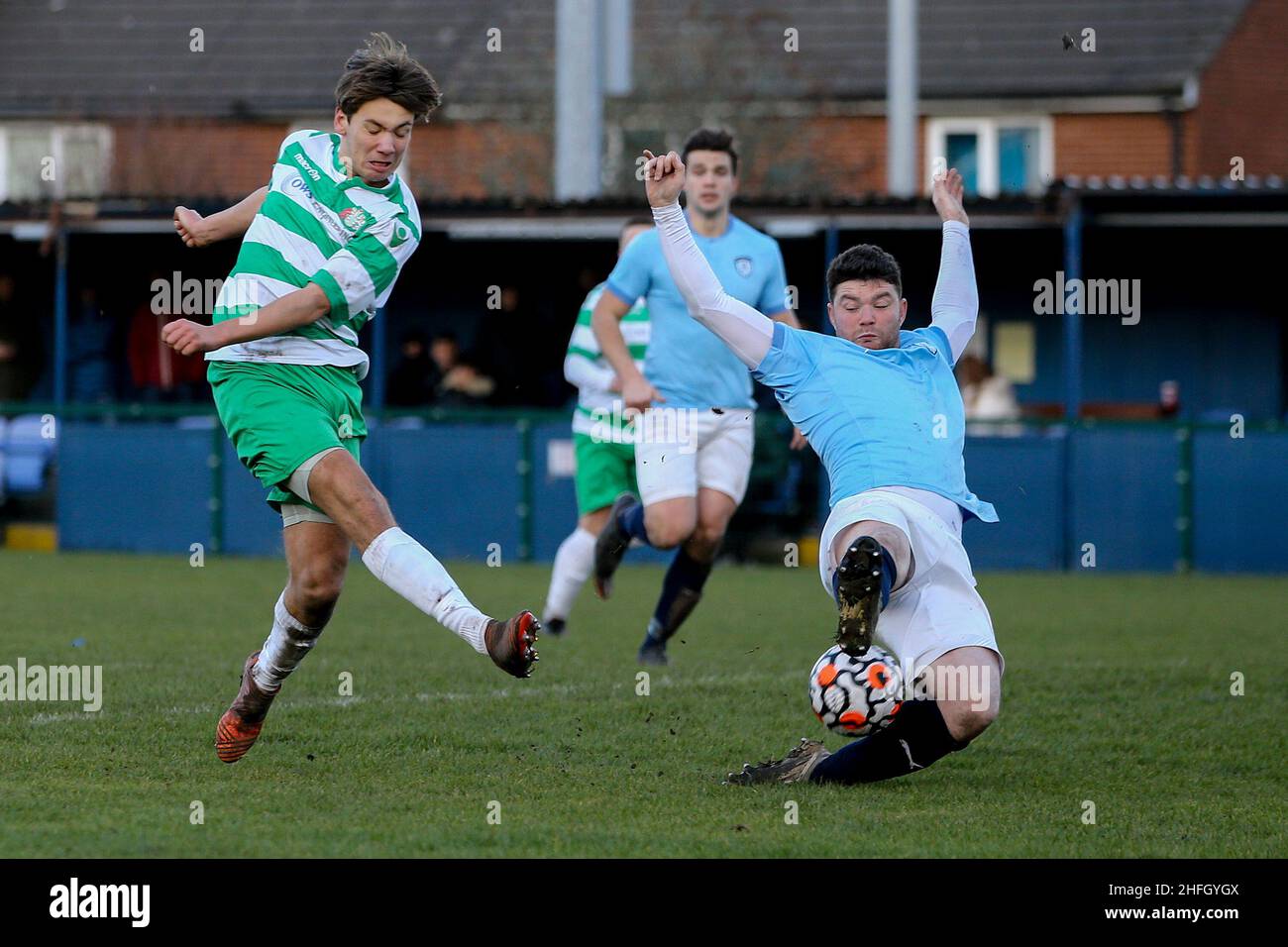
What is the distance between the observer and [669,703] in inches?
323

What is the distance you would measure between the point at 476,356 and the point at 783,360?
14497mm

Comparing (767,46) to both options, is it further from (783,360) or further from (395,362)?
(783,360)

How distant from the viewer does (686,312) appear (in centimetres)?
937

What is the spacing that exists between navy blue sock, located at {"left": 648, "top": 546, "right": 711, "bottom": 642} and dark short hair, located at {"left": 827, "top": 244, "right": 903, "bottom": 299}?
307 centimetres

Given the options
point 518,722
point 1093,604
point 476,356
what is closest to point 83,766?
point 518,722

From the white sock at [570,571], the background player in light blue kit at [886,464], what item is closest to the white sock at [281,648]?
the background player in light blue kit at [886,464]

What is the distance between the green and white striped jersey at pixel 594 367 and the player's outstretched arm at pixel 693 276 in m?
4.96

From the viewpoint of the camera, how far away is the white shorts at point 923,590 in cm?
612

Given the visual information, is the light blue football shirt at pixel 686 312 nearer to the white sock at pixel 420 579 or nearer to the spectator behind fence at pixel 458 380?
the white sock at pixel 420 579

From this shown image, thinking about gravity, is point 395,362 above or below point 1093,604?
above

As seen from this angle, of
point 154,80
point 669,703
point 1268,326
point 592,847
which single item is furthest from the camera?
point 154,80

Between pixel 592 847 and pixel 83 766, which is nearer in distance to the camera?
pixel 592 847

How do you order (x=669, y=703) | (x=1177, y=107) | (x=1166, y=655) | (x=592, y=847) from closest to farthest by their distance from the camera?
(x=592, y=847), (x=669, y=703), (x=1166, y=655), (x=1177, y=107)

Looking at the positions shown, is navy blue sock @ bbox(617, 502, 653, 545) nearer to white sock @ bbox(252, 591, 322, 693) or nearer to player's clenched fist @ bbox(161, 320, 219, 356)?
white sock @ bbox(252, 591, 322, 693)
